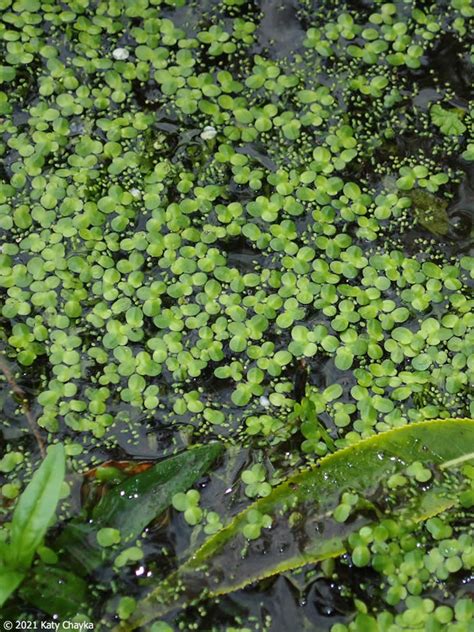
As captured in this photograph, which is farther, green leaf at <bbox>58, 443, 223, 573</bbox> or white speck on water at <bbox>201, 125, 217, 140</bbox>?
white speck on water at <bbox>201, 125, 217, 140</bbox>

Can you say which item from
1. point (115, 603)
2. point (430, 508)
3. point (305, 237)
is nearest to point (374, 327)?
point (305, 237)

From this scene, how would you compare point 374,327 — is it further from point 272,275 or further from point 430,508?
point 430,508

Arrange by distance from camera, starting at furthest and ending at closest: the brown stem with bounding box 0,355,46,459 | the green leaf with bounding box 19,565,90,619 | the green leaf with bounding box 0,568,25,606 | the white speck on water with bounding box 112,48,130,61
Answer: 1. the white speck on water with bounding box 112,48,130,61
2. the brown stem with bounding box 0,355,46,459
3. the green leaf with bounding box 19,565,90,619
4. the green leaf with bounding box 0,568,25,606

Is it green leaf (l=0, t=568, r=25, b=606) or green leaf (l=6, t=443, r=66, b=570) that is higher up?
green leaf (l=6, t=443, r=66, b=570)

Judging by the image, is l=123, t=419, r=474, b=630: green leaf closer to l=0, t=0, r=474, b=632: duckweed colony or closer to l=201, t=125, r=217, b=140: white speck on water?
l=0, t=0, r=474, b=632: duckweed colony

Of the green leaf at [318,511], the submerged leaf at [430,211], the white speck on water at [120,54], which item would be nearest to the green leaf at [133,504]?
the green leaf at [318,511]

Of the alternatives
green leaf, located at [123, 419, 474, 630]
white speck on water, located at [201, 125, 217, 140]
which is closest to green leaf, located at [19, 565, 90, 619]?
green leaf, located at [123, 419, 474, 630]

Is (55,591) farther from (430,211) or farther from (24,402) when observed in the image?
(430,211)
